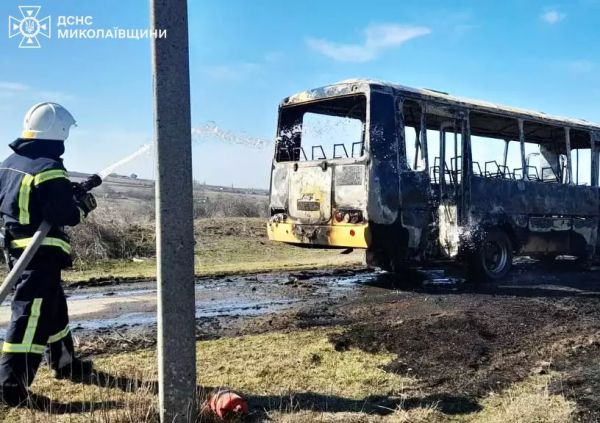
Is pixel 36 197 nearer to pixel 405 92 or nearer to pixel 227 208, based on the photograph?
pixel 405 92

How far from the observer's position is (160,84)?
319 cm

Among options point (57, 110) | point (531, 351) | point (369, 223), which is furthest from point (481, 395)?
point (369, 223)

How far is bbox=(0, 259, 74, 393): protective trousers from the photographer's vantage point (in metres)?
3.79

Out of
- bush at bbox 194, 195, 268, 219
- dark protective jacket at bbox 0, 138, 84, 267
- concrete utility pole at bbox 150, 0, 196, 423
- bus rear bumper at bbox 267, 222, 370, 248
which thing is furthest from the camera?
bush at bbox 194, 195, 268, 219

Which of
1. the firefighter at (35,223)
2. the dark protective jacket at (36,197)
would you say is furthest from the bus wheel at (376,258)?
the dark protective jacket at (36,197)

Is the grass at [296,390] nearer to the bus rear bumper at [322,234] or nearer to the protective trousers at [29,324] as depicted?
the protective trousers at [29,324]

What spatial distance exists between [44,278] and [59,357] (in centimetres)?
71

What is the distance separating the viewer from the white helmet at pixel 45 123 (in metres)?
4.09

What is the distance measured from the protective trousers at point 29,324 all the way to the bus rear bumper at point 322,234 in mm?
4687

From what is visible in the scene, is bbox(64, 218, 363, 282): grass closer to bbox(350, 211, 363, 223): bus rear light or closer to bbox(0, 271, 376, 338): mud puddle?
bbox(0, 271, 376, 338): mud puddle

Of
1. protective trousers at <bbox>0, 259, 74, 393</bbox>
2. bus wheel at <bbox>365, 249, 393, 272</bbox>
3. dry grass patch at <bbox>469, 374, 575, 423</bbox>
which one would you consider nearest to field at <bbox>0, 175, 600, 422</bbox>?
dry grass patch at <bbox>469, 374, 575, 423</bbox>

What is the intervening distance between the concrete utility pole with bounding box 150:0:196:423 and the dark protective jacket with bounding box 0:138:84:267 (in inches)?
41.4

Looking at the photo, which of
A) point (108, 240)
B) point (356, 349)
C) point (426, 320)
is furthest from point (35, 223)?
point (108, 240)

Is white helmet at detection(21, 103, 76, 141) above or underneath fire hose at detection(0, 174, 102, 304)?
above
